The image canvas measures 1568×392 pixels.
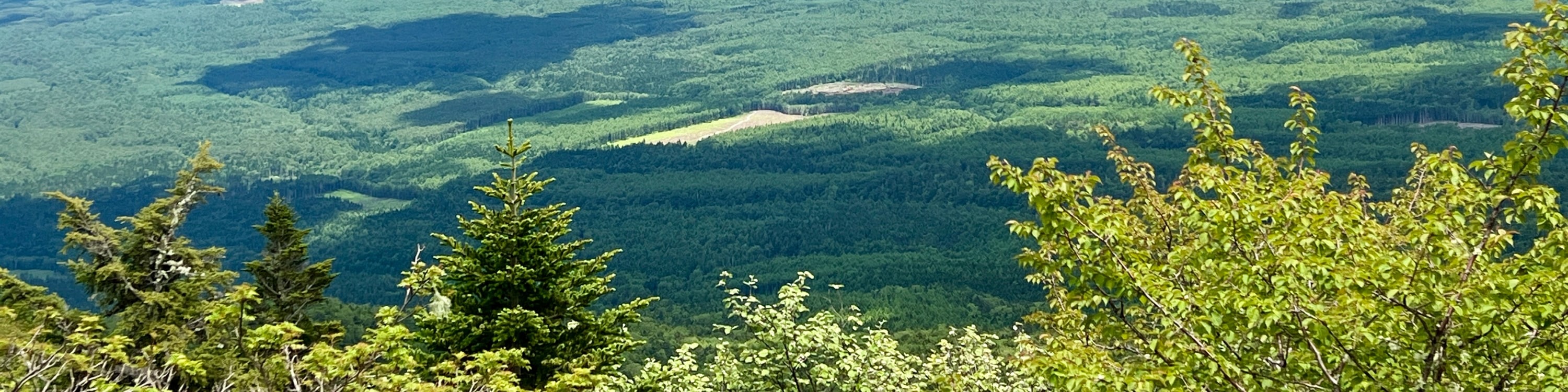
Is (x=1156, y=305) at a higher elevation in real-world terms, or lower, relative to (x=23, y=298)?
higher

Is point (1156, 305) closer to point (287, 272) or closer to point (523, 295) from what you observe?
point (523, 295)

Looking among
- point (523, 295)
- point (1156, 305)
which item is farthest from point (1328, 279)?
point (523, 295)

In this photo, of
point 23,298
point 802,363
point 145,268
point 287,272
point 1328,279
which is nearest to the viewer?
point 1328,279

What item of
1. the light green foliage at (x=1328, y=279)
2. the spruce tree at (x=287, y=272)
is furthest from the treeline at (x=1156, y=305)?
the spruce tree at (x=287, y=272)

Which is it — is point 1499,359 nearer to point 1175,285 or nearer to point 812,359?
point 1175,285

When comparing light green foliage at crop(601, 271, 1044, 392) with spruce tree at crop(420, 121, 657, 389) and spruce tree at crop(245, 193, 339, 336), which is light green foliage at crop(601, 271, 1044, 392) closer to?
spruce tree at crop(420, 121, 657, 389)

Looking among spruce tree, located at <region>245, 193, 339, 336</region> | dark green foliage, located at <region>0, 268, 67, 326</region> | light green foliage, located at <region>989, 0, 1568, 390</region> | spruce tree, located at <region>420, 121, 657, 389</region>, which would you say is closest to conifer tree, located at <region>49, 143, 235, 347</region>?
dark green foliage, located at <region>0, 268, 67, 326</region>

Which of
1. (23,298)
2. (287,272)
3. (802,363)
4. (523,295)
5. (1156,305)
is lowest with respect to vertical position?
(287,272)
